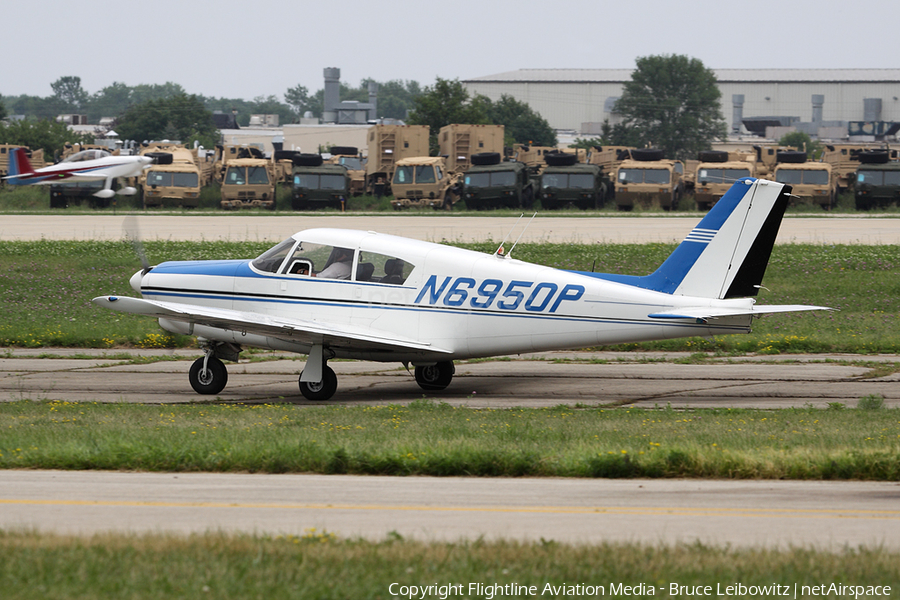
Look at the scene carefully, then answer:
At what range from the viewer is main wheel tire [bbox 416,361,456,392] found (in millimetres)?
16453

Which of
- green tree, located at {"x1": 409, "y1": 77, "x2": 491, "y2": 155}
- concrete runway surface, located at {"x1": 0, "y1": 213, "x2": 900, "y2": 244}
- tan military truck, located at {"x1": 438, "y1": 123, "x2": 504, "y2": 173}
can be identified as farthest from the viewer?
green tree, located at {"x1": 409, "y1": 77, "x2": 491, "y2": 155}

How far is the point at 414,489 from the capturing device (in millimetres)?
8852

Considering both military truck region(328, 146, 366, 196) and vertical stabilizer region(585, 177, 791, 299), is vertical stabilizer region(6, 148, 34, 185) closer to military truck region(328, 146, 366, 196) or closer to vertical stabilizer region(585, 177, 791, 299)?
vertical stabilizer region(585, 177, 791, 299)

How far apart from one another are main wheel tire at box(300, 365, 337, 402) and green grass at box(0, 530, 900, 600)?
8.36 m

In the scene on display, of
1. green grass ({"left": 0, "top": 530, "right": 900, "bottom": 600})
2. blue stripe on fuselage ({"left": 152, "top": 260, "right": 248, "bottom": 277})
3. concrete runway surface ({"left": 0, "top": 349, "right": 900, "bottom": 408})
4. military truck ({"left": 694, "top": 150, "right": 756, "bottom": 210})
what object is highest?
military truck ({"left": 694, "top": 150, "right": 756, "bottom": 210})

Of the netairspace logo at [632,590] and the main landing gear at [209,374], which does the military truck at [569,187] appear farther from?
the netairspace logo at [632,590]

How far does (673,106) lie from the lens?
→ 115562mm

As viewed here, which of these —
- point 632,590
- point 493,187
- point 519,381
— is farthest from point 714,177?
point 632,590

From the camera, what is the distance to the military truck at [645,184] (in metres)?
50.7

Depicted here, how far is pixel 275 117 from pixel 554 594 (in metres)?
156

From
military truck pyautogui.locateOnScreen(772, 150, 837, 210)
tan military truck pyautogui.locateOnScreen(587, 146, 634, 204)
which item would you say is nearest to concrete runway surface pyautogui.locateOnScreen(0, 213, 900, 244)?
military truck pyautogui.locateOnScreen(772, 150, 837, 210)

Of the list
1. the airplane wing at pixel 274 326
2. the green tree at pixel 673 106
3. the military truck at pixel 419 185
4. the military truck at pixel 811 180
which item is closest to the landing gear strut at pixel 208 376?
the airplane wing at pixel 274 326

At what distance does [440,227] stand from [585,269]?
12831mm

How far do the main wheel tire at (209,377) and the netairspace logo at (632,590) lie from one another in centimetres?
1039
